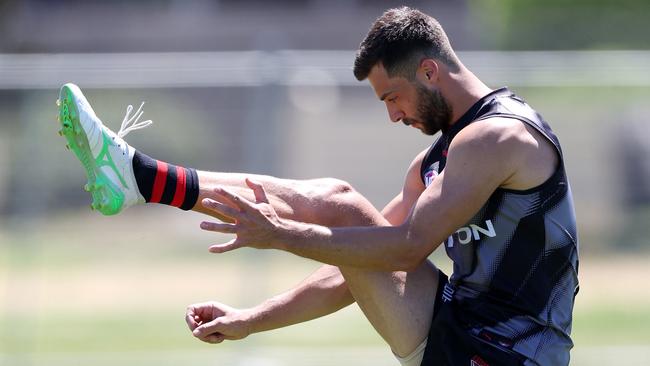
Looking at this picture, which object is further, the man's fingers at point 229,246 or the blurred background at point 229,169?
the blurred background at point 229,169

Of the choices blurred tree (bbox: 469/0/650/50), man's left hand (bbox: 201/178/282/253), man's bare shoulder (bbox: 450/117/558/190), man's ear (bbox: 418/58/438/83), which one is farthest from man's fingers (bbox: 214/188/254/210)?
blurred tree (bbox: 469/0/650/50)

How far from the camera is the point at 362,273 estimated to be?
3.54m

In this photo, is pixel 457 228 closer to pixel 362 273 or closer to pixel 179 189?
pixel 362 273

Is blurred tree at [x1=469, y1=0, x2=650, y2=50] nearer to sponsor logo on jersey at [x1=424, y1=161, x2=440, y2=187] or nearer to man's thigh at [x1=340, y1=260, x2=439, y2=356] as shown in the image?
sponsor logo on jersey at [x1=424, y1=161, x2=440, y2=187]

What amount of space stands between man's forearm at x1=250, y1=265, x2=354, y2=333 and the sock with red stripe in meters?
0.51

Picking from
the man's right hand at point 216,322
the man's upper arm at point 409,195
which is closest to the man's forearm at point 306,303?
the man's right hand at point 216,322

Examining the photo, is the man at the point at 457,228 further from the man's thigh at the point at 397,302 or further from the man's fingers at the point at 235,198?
the man's fingers at the point at 235,198

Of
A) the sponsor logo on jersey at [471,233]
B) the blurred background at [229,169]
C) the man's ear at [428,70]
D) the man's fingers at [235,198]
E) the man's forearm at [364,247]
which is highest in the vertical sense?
the man's ear at [428,70]

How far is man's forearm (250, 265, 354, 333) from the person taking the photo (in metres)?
3.83

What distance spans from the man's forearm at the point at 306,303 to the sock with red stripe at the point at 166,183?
51 centimetres

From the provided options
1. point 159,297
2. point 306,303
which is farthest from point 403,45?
point 159,297

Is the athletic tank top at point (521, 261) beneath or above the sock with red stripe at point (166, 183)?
beneath

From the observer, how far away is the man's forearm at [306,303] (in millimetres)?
3832

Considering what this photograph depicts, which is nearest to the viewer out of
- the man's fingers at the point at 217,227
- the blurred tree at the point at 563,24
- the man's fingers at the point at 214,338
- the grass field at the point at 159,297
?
the man's fingers at the point at 217,227
